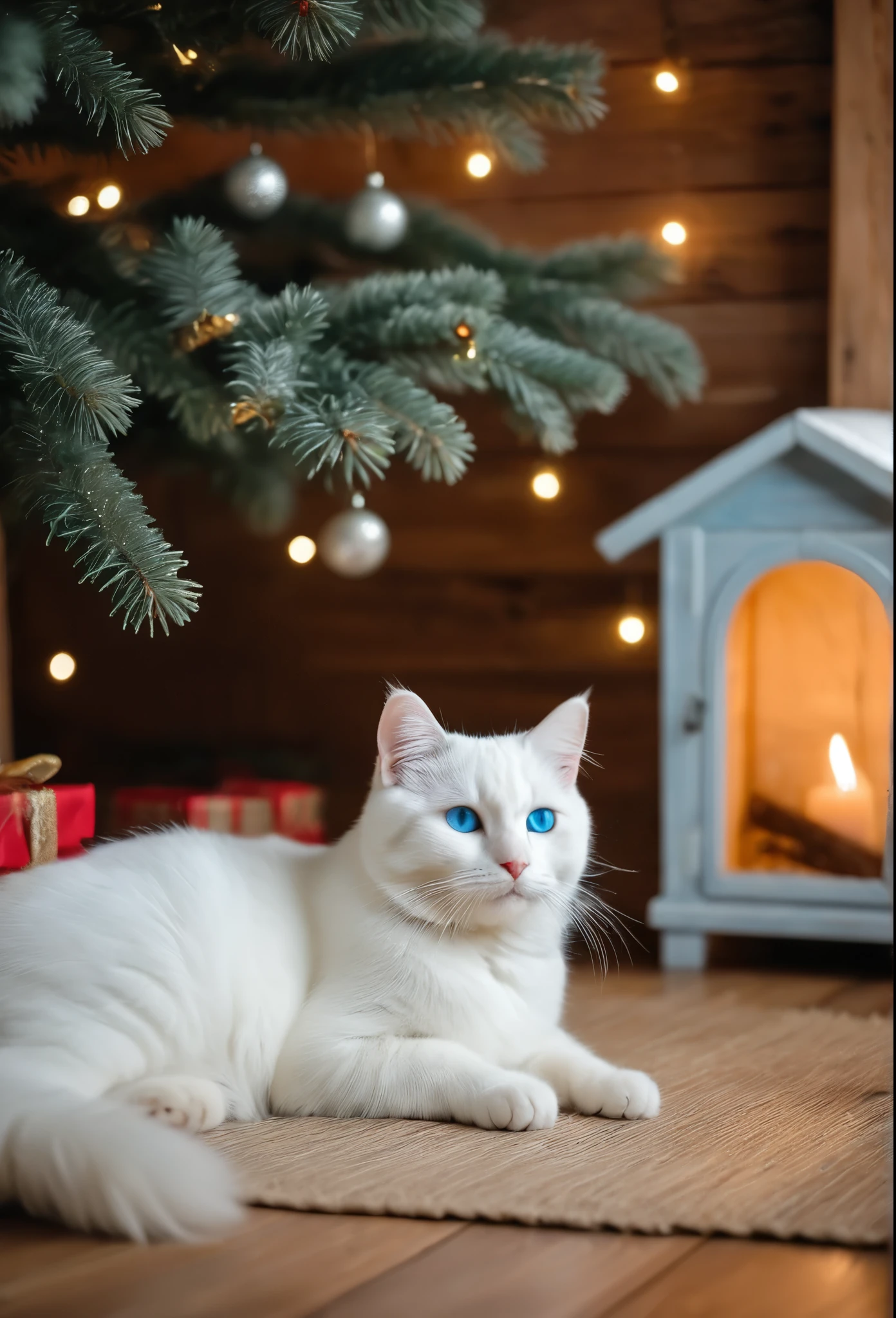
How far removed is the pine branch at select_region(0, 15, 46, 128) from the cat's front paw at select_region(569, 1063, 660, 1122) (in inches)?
40.8

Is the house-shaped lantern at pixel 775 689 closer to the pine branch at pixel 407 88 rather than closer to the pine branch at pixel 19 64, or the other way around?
the pine branch at pixel 407 88

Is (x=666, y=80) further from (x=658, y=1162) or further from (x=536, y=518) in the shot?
(x=658, y=1162)

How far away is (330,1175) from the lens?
1109mm

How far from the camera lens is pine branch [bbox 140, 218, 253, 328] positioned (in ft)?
5.09

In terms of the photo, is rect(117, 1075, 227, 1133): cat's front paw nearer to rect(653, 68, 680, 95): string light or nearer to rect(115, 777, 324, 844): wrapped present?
rect(115, 777, 324, 844): wrapped present

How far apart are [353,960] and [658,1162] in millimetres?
346

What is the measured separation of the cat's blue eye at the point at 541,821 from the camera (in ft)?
4.34

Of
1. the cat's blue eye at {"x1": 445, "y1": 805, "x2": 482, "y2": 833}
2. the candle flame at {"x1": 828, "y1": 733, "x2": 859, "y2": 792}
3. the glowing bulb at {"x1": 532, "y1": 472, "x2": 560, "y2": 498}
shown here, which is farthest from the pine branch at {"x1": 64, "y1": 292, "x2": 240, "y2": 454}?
the candle flame at {"x1": 828, "y1": 733, "x2": 859, "y2": 792}

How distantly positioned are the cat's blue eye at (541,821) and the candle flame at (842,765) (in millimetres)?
848

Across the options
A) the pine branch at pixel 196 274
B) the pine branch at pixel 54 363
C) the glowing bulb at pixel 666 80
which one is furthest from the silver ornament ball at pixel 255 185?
the glowing bulb at pixel 666 80

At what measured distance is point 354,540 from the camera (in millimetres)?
2021

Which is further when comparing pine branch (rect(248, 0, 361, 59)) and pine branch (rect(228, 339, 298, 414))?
pine branch (rect(228, 339, 298, 414))

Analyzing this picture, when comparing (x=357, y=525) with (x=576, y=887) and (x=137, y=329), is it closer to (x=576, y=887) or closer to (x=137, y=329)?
(x=137, y=329)

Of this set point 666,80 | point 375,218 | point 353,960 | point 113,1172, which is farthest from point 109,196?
point 113,1172
